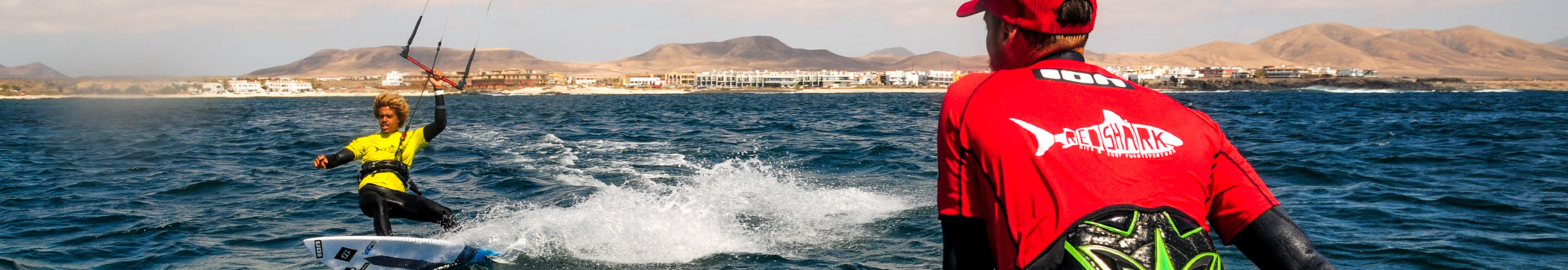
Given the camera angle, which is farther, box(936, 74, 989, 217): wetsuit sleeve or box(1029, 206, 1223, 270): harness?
box(936, 74, 989, 217): wetsuit sleeve

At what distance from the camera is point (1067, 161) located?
1800mm

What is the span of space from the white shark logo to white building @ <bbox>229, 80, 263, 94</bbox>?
633 ft

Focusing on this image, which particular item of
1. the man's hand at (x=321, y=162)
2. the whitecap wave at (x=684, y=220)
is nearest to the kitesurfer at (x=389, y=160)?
the man's hand at (x=321, y=162)

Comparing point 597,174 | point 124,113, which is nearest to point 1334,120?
point 597,174

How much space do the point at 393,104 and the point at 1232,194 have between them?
7933 millimetres

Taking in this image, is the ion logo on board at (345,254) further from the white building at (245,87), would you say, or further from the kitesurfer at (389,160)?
the white building at (245,87)

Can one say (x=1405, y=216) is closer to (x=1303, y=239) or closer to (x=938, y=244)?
(x=938, y=244)

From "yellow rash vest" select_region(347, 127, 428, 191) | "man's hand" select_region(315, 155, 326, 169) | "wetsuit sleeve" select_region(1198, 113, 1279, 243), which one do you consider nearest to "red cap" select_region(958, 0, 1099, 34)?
"wetsuit sleeve" select_region(1198, 113, 1279, 243)

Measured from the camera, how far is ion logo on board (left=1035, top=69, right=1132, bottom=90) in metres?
1.91

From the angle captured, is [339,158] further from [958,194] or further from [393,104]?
[958,194]

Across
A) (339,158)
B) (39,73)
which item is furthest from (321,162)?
(39,73)

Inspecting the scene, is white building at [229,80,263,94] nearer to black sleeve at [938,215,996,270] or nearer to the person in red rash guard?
black sleeve at [938,215,996,270]

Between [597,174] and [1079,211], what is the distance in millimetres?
15916

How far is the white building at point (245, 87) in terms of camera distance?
17588 cm
